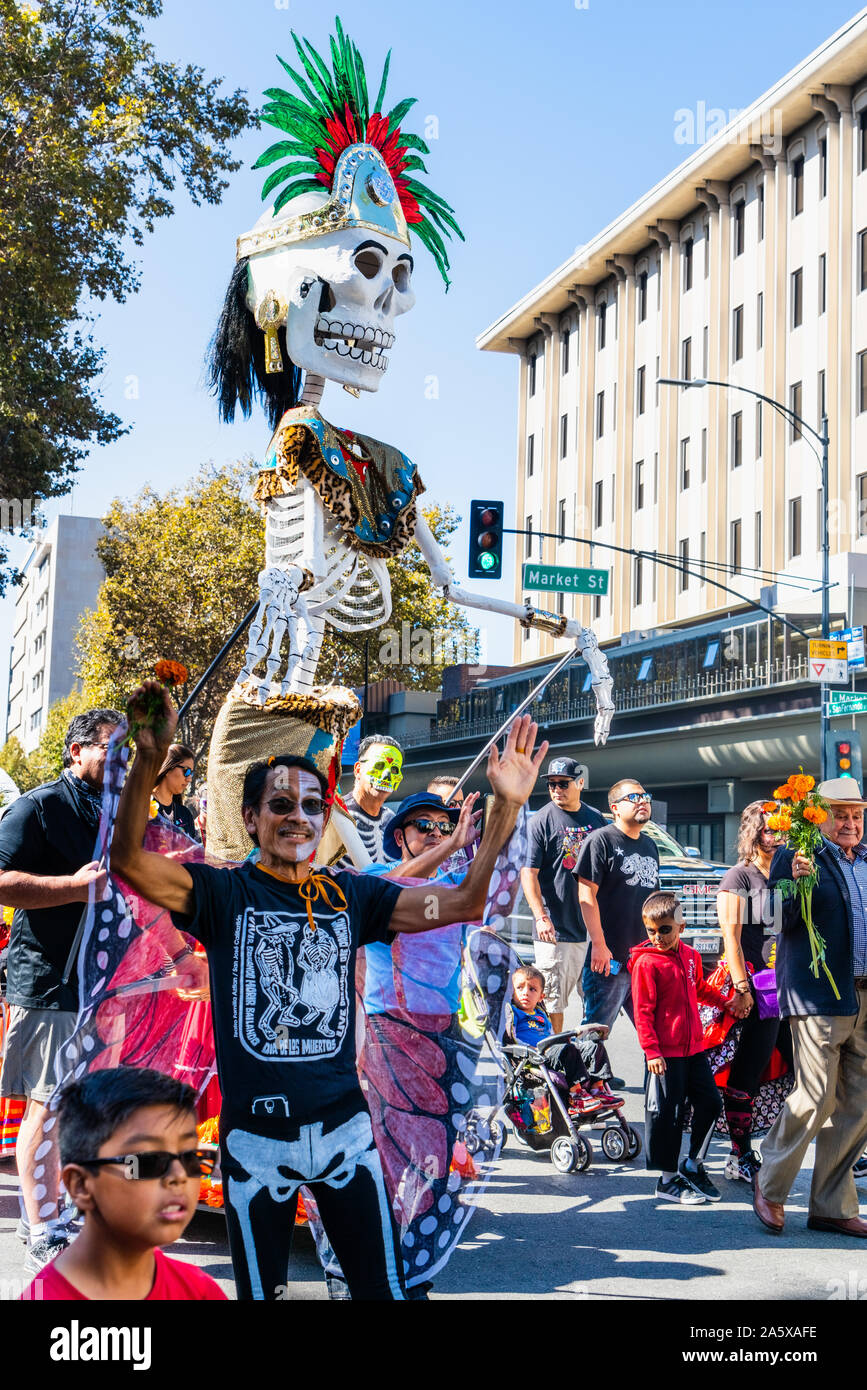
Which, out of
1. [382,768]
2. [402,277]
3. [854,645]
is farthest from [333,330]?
[854,645]

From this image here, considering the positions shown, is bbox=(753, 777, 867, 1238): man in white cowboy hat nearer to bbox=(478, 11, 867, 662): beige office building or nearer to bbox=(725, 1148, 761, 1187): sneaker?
bbox=(725, 1148, 761, 1187): sneaker

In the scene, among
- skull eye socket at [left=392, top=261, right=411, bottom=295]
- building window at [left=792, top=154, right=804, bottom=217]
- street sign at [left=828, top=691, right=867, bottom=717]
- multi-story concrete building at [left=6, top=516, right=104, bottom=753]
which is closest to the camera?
skull eye socket at [left=392, top=261, right=411, bottom=295]

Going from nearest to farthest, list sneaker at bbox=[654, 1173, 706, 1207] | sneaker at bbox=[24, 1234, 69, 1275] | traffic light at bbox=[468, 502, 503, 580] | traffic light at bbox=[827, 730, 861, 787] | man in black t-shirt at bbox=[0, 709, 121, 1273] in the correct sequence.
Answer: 1. sneaker at bbox=[24, 1234, 69, 1275]
2. man in black t-shirt at bbox=[0, 709, 121, 1273]
3. sneaker at bbox=[654, 1173, 706, 1207]
4. traffic light at bbox=[468, 502, 503, 580]
5. traffic light at bbox=[827, 730, 861, 787]

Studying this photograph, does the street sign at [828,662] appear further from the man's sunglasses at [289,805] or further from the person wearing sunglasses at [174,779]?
the man's sunglasses at [289,805]

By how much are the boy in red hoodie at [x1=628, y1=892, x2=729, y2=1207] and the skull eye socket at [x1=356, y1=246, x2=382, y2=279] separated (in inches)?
130

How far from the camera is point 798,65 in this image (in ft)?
120

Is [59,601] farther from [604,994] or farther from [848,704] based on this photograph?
[604,994]

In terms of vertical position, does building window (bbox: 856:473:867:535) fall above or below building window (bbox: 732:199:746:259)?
below

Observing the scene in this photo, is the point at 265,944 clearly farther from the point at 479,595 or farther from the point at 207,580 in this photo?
the point at 207,580

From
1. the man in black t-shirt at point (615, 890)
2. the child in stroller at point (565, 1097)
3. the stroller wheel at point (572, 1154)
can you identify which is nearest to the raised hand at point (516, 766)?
the child in stroller at point (565, 1097)

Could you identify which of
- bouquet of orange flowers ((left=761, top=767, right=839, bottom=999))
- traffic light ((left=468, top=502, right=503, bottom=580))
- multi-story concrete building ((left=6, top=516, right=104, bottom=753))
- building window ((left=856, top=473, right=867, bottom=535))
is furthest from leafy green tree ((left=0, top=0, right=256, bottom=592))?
multi-story concrete building ((left=6, top=516, right=104, bottom=753))

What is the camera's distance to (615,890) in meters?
8.09

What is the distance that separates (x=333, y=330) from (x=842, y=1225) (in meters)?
4.62

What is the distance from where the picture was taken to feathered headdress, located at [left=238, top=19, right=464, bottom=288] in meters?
6.46
